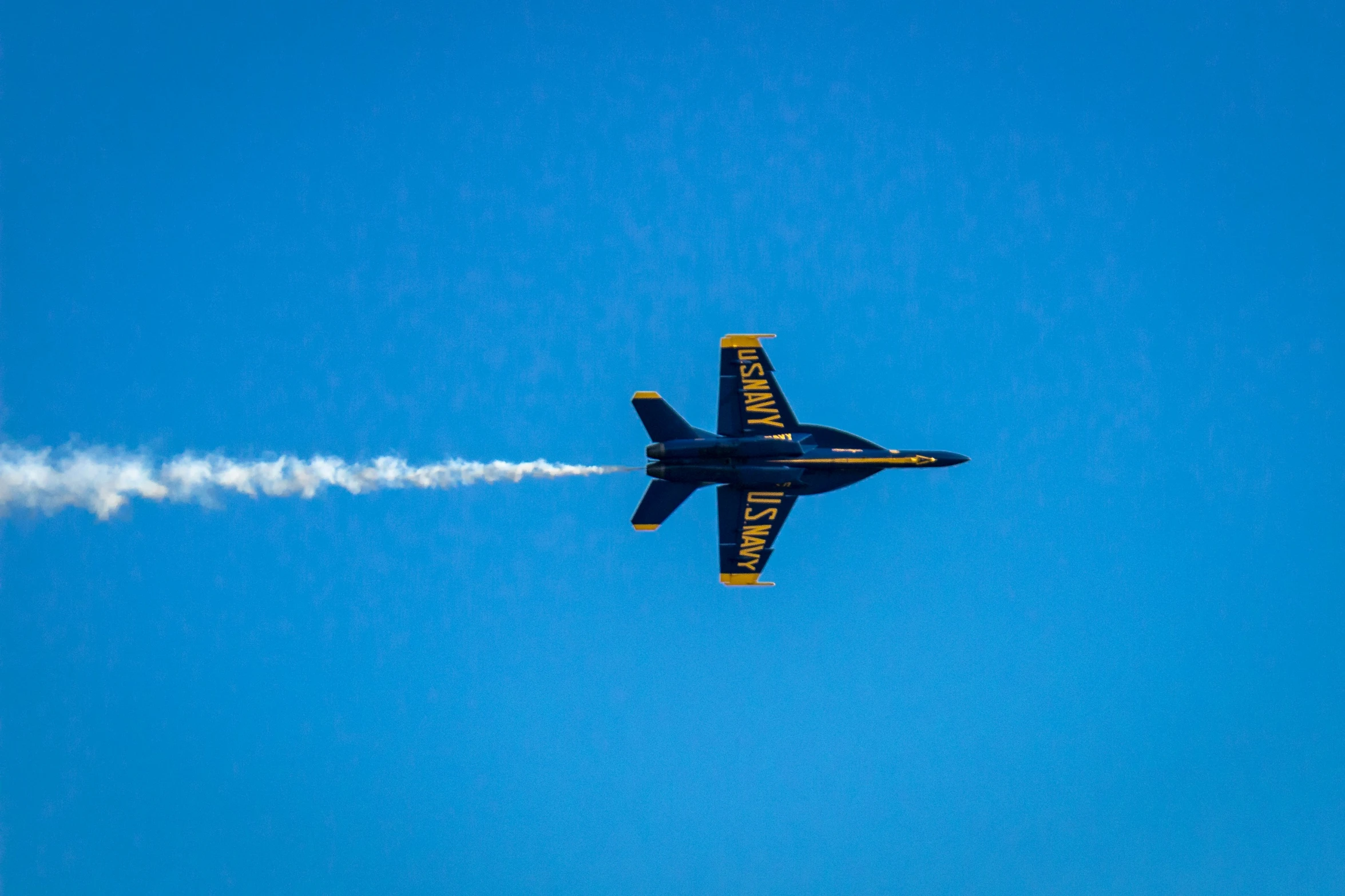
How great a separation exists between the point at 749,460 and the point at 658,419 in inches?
178

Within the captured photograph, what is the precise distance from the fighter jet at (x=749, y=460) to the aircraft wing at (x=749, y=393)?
1.4 inches

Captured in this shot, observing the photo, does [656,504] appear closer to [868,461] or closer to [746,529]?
[746,529]

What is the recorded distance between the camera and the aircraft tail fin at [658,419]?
59562 mm

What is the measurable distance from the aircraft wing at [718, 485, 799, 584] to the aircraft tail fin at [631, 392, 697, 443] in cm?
369

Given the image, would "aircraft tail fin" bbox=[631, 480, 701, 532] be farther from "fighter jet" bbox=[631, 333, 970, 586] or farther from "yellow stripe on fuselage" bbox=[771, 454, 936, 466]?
"yellow stripe on fuselage" bbox=[771, 454, 936, 466]

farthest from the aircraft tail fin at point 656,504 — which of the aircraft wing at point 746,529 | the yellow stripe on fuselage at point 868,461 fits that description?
the yellow stripe on fuselage at point 868,461

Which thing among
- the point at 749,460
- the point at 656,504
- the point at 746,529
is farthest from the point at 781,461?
the point at 656,504

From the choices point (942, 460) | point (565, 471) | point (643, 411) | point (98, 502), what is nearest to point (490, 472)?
point (565, 471)

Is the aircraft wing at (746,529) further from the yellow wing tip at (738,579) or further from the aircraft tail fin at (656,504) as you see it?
the aircraft tail fin at (656,504)

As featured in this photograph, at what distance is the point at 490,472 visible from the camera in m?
61.2

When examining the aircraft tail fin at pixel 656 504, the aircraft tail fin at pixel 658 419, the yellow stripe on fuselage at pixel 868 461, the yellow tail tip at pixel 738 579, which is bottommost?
the yellow tail tip at pixel 738 579

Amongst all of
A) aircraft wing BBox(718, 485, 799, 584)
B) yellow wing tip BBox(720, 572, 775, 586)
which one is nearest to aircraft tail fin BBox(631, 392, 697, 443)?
aircraft wing BBox(718, 485, 799, 584)

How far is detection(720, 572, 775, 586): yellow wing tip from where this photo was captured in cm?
6159

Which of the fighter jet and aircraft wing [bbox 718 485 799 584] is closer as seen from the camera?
the fighter jet
